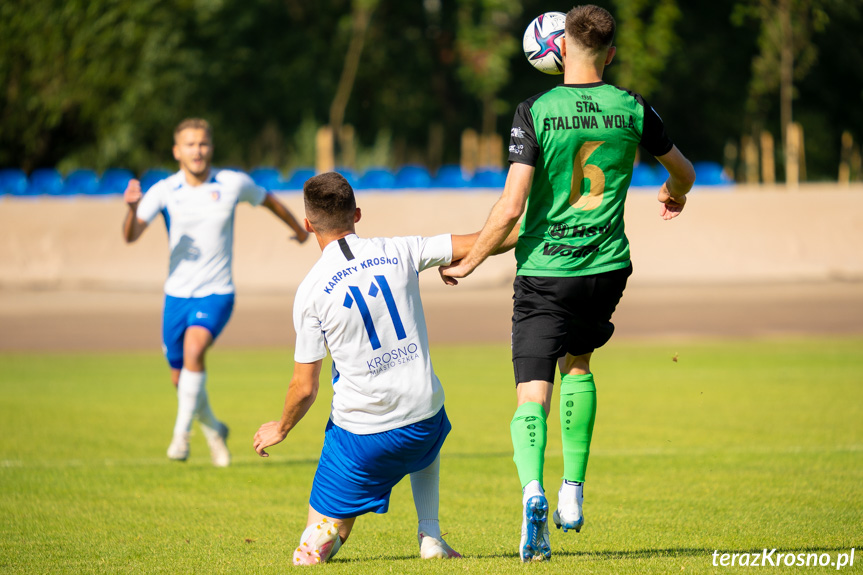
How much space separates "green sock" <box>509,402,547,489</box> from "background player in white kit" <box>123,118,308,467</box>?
3726 mm

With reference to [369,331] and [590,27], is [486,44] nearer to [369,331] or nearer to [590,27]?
[590,27]

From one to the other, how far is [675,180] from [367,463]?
80.0 inches

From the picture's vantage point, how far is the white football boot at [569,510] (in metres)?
4.90

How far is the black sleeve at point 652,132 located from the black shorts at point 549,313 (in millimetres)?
607

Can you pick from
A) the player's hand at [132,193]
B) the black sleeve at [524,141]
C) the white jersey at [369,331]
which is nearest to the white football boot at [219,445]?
the player's hand at [132,193]

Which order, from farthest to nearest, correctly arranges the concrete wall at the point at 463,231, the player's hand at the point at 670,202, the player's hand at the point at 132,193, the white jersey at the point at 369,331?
the concrete wall at the point at 463,231 → the player's hand at the point at 132,193 → the player's hand at the point at 670,202 → the white jersey at the point at 369,331

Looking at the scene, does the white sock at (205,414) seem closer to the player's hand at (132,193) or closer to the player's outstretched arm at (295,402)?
the player's hand at (132,193)

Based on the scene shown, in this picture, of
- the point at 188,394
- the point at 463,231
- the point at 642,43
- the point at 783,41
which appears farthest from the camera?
the point at 642,43

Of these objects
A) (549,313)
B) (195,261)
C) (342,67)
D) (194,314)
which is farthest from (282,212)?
(342,67)

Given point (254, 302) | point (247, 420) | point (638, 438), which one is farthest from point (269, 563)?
point (254, 302)

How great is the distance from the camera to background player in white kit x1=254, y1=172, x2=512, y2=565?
15.6 feet

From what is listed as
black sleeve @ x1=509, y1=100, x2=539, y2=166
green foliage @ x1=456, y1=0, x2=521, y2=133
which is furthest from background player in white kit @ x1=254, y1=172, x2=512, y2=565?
green foliage @ x1=456, y1=0, x2=521, y2=133

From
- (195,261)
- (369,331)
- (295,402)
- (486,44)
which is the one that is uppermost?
(486,44)

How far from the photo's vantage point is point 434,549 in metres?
5.09
